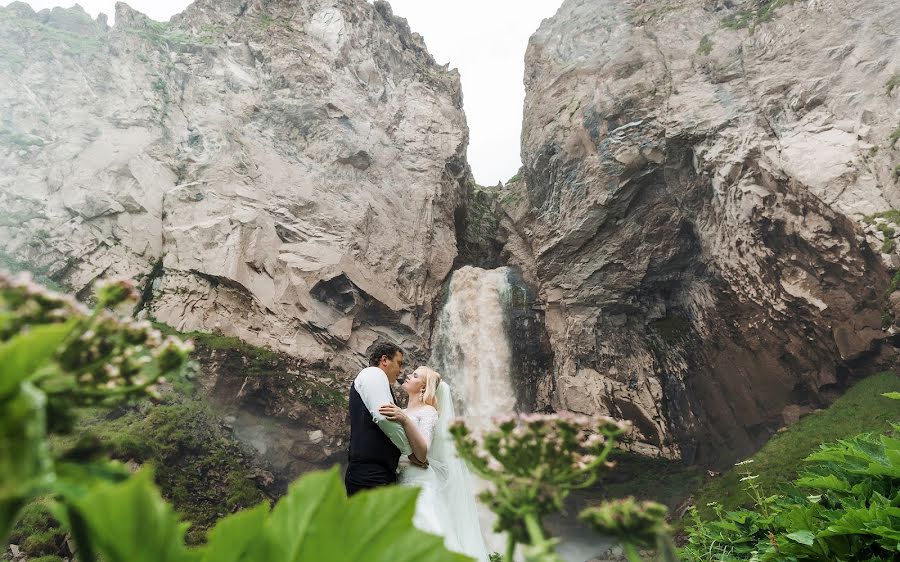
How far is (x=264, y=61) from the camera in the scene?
2397 cm

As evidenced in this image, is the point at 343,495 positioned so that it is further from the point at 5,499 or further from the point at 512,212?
the point at 512,212

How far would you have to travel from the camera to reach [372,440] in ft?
12.5

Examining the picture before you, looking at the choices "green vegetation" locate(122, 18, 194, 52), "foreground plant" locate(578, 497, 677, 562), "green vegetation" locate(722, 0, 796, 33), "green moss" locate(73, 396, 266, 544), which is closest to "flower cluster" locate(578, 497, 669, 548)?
"foreground plant" locate(578, 497, 677, 562)

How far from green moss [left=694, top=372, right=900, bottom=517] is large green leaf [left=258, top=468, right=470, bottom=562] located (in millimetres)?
14776

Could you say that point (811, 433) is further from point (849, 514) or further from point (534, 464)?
point (534, 464)

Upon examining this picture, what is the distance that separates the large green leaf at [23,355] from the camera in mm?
560

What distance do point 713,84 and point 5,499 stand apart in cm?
2276

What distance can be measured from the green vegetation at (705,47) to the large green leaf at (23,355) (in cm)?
2406

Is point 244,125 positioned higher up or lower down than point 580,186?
higher up

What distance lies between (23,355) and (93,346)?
29 centimetres

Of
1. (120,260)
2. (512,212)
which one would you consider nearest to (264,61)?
(120,260)

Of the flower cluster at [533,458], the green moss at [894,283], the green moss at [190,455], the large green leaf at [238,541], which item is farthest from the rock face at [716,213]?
the large green leaf at [238,541]

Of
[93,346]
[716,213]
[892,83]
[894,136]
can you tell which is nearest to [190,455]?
[93,346]

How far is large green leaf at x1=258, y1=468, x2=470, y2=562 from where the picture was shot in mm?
750
